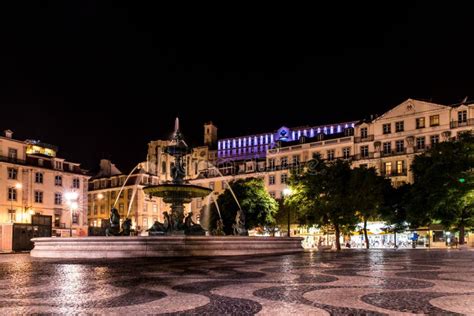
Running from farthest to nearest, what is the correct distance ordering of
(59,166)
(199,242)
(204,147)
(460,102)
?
(204,147) → (59,166) → (460,102) → (199,242)

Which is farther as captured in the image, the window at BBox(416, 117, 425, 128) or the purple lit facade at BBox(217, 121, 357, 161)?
the purple lit facade at BBox(217, 121, 357, 161)

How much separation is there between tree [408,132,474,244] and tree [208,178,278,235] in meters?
19.7

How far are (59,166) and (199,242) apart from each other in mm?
53332

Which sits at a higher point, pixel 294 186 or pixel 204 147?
pixel 204 147

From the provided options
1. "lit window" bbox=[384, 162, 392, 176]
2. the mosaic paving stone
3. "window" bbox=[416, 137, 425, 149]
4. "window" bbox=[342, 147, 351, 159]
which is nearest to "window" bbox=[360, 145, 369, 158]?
"window" bbox=[342, 147, 351, 159]

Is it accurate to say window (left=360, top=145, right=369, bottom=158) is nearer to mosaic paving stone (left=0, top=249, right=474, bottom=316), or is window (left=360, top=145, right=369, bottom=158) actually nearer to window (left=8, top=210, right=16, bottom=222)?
window (left=8, top=210, right=16, bottom=222)

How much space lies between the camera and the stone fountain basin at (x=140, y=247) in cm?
2255

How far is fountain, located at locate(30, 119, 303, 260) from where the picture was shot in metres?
22.6

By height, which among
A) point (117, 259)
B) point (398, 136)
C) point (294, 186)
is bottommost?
point (117, 259)

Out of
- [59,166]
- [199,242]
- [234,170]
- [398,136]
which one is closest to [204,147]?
[234,170]

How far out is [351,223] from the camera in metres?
43.4

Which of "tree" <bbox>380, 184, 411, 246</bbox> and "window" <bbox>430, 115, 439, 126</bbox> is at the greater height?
"window" <bbox>430, 115, 439, 126</bbox>

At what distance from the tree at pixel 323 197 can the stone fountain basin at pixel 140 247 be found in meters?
17.8

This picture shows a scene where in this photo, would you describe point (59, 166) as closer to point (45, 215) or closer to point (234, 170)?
point (45, 215)
